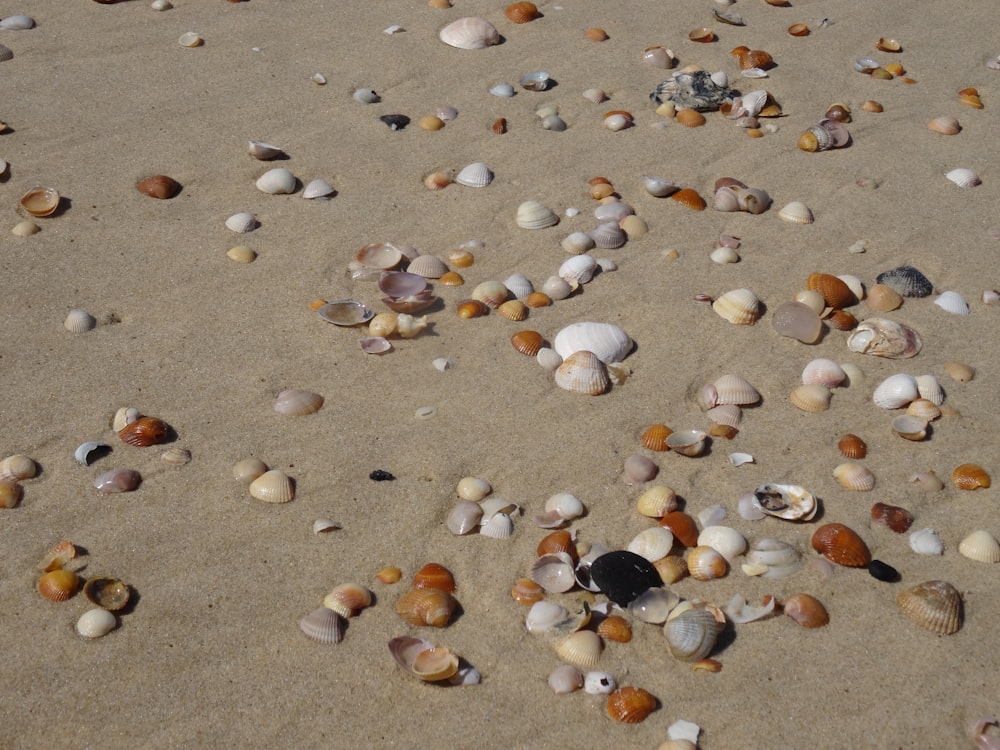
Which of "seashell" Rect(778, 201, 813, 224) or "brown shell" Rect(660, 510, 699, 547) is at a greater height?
"seashell" Rect(778, 201, 813, 224)

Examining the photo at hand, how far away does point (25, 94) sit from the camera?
160 inches

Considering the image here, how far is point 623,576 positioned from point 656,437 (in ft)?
1.75

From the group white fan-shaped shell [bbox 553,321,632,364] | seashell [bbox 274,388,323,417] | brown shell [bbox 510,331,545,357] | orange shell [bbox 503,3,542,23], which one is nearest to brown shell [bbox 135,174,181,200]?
seashell [bbox 274,388,323,417]

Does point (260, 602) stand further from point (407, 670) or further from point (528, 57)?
point (528, 57)

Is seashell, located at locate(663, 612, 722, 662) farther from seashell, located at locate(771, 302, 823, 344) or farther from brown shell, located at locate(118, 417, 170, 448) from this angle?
brown shell, located at locate(118, 417, 170, 448)

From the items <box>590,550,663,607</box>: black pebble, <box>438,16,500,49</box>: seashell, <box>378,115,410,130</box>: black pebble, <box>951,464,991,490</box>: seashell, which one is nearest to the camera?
<box>590,550,663,607</box>: black pebble

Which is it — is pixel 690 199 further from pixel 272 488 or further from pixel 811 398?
pixel 272 488

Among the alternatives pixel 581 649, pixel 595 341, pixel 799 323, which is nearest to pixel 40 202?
pixel 595 341

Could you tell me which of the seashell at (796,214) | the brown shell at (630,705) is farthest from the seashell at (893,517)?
the seashell at (796,214)

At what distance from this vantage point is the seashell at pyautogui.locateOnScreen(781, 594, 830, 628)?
229cm

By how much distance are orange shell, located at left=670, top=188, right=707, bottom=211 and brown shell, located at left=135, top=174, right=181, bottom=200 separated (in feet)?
6.40

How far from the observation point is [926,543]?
2479 millimetres

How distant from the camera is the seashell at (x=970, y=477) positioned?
2.63 meters

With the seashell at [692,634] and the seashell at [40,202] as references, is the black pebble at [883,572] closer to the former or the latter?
the seashell at [692,634]
